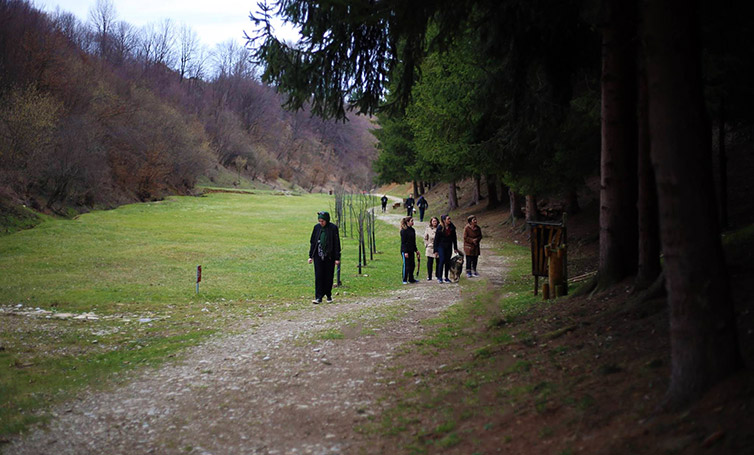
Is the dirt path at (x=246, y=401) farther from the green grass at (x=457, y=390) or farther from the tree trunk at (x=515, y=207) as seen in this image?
the tree trunk at (x=515, y=207)

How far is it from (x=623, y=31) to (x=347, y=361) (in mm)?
6172

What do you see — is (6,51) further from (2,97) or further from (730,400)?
(730,400)

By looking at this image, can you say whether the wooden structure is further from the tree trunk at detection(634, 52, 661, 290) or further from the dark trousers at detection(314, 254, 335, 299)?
the dark trousers at detection(314, 254, 335, 299)

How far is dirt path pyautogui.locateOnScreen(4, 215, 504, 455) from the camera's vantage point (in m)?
5.70

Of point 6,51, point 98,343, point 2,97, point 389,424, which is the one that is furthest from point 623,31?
point 6,51

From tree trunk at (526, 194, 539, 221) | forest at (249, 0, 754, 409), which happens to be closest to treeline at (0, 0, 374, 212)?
forest at (249, 0, 754, 409)

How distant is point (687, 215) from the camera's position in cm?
429

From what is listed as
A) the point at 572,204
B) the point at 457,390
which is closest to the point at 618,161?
the point at 457,390

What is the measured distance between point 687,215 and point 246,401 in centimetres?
499

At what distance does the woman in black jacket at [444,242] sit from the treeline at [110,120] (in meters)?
4.79

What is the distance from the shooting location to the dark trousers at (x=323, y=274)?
13445mm

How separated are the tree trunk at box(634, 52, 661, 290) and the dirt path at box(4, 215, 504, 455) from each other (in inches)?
142

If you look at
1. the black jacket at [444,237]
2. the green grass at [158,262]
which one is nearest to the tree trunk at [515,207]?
the green grass at [158,262]

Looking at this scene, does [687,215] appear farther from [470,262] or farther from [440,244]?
[470,262]
